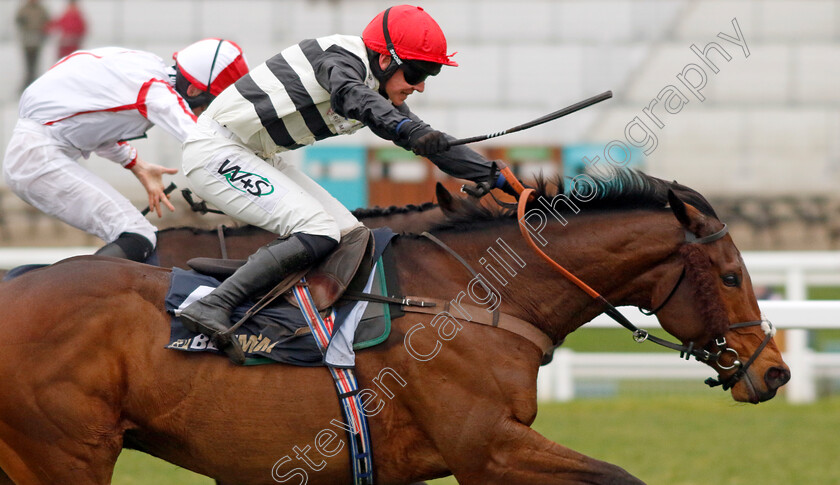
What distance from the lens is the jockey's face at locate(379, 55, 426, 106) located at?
11.7 ft

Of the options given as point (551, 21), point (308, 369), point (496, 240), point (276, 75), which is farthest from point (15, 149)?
point (551, 21)

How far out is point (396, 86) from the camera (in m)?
3.63

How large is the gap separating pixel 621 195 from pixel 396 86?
2.85ft

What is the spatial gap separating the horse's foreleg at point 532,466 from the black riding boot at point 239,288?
85cm

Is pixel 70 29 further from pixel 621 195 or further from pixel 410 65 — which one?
pixel 621 195

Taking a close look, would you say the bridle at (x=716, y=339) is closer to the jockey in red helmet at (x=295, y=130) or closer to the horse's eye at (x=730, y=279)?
the horse's eye at (x=730, y=279)

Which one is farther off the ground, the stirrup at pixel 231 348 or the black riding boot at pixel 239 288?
the black riding boot at pixel 239 288

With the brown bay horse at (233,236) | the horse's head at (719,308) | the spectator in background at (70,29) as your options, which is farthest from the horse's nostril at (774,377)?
the spectator in background at (70,29)

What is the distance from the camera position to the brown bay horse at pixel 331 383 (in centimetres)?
332

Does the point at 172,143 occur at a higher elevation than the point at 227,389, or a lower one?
lower

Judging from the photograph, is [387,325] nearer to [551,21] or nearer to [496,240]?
[496,240]

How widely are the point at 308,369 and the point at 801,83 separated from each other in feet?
51.8

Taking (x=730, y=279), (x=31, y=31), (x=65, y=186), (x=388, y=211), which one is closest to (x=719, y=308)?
(x=730, y=279)

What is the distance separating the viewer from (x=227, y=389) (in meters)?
3.34
